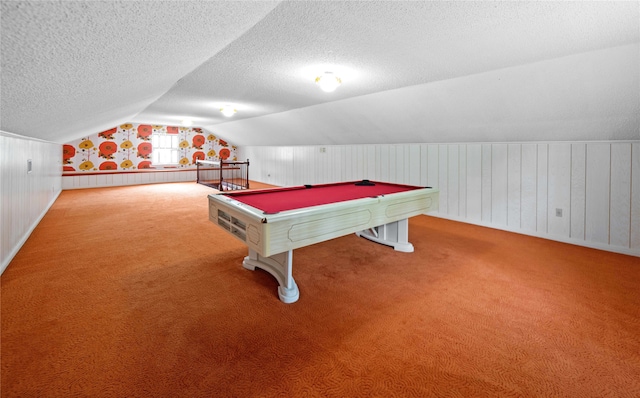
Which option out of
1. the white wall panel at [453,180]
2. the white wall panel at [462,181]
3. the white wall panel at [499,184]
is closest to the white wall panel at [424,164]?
the white wall panel at [453,180]

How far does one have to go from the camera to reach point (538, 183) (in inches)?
153

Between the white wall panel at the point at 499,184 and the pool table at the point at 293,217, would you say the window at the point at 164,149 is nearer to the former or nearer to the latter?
the pool table at the point at 293,217

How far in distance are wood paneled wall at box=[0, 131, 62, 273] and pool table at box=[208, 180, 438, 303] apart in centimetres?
197

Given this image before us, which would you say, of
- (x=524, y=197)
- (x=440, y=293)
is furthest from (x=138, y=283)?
(x=524, y=197)

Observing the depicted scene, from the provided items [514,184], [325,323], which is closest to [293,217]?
[325,323]

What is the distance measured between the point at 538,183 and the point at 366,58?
9.71 feet

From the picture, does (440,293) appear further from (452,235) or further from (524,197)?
(524,197)

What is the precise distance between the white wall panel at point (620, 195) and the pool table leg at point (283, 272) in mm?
3709

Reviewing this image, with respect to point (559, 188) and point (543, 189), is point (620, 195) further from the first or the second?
point (543, 189)

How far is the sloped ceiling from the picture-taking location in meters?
1.25

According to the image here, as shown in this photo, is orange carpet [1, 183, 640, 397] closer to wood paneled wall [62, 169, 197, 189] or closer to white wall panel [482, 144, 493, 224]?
white wall panel [482, 144, 493, 224]

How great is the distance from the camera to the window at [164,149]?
975 centimetres

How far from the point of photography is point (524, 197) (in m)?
4.02

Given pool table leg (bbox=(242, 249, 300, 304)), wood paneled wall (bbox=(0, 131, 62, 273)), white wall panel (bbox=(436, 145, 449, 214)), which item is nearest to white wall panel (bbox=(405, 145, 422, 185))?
white wall panel (bbox=(436, 145, 449, 214))
